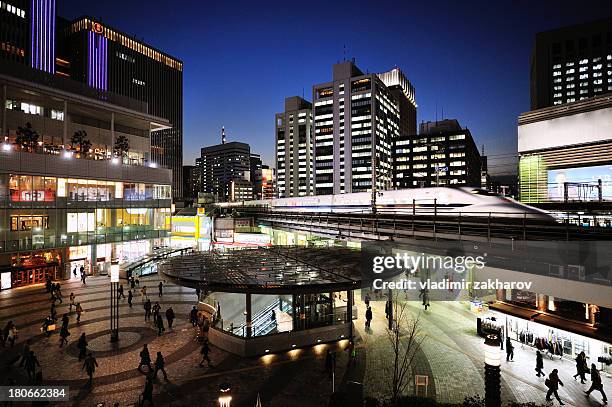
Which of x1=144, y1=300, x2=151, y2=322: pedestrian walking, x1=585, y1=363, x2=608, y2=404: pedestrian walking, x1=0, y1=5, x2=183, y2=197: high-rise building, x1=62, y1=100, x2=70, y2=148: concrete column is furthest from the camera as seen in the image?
x1=0, y1=5, x2=183, y2=197: high-rise building

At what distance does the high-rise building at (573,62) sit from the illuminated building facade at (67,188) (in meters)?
120

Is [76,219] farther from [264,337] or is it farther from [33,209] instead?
[264,337]

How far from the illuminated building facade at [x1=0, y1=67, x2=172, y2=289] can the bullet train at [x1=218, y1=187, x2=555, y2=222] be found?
91.5ft

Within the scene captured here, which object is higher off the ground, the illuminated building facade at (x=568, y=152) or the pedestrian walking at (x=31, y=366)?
the illuminated building facade at (x=568, y=152)

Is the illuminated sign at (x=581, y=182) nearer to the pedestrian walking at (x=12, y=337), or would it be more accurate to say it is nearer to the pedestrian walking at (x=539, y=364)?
the pedestrian walking at (x=539, y=364)

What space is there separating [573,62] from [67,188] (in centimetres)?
13925

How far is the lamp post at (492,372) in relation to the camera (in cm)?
734

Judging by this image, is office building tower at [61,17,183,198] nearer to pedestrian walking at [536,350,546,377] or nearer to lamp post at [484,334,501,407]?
pedestrian walking at [536,350,546,377]

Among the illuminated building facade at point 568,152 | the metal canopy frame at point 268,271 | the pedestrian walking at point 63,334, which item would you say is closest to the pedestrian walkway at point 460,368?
the metal canopy frame at point 268,271

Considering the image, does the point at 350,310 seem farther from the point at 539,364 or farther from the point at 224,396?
the point at 224,396

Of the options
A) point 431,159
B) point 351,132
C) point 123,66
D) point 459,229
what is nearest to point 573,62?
point 431,159

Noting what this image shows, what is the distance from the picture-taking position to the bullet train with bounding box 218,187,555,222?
27.9 m

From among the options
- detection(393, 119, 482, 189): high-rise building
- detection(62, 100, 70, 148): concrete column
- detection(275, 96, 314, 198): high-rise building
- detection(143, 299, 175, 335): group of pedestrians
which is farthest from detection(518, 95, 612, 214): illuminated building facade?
detection(275, 96, 314, 198): high-rise building

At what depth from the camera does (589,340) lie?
16.0m
